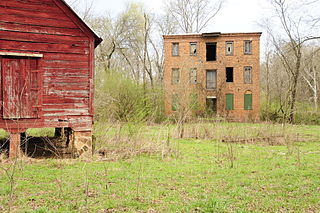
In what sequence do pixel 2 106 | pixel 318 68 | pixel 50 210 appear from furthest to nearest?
pixel 318 68
pixel 2 106
pixel 50 210

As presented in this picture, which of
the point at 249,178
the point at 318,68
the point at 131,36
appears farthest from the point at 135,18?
the point at 249,178

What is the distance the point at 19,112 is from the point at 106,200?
5.87m

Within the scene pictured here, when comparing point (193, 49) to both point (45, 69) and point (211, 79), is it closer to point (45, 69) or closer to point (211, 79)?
point (211, 79)

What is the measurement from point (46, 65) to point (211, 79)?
25150 mm

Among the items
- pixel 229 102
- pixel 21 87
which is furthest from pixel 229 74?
pixel 21 87

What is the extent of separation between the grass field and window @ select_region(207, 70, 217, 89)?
21832 millimetres

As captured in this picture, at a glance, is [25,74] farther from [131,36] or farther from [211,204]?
[131,36]

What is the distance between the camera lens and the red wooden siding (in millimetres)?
10312

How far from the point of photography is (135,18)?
4025 centimetres

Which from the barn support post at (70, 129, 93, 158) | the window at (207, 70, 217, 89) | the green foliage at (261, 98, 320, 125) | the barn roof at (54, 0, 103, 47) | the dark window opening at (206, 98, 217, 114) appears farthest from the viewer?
the window at (207, 70, 217, 89)

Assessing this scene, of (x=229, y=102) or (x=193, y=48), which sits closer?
(x=229, y=102)

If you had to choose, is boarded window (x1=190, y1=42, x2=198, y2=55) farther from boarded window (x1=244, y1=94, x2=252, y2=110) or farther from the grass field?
the grass field

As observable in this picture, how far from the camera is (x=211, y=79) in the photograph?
3397 centimetres

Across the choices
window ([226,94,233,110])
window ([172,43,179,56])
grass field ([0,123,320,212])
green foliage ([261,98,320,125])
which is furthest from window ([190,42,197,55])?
grass field ([0,123,320,212])
